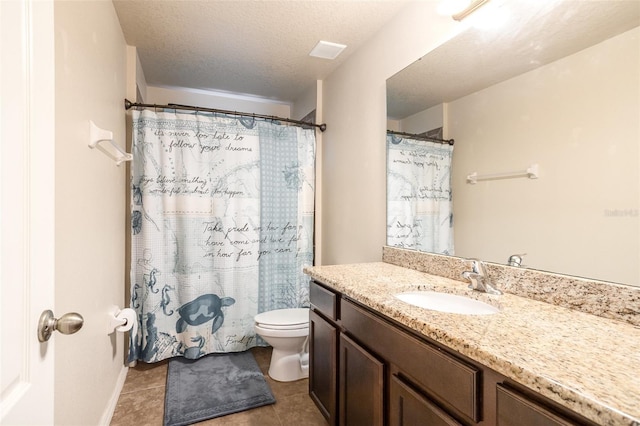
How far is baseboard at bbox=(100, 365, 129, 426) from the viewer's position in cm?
161

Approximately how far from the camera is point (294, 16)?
1.90 meters

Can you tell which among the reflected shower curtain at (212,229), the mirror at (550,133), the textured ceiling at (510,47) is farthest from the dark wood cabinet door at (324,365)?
the textured ceiling at (510,47)

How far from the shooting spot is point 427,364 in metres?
0.90

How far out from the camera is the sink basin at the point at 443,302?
1.21 metres

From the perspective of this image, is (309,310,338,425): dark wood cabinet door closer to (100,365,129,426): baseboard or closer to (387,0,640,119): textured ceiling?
(100,365,129,426): baseboard

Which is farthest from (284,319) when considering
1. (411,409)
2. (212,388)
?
(411,409)

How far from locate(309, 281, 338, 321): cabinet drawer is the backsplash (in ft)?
1.91

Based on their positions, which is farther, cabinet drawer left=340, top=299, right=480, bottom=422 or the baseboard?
the baseboard

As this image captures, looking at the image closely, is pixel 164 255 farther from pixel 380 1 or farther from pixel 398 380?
pixel 380 1

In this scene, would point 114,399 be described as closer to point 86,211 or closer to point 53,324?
point 86,211

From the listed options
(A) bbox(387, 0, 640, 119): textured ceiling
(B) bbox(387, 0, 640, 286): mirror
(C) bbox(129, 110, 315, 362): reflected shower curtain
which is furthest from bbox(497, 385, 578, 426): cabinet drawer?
(C) bbox(129, 110, 315, 362): reflected shower curtain

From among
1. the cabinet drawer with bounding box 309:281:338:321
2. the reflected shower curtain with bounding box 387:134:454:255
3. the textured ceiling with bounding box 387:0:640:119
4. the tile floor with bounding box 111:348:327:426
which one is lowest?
the tile floor with bounding box 111:348:327:426

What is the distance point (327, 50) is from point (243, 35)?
1.99ft

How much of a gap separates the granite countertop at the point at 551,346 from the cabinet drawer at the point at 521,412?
43 millimetres
